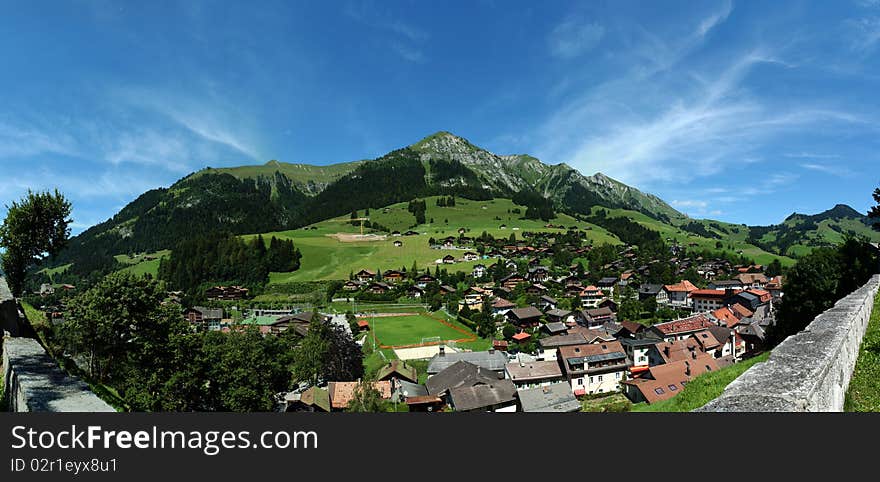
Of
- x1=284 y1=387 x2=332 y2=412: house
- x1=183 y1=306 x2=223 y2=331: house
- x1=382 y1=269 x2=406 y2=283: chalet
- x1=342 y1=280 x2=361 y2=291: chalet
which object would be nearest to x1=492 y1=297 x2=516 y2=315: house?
x1=382 y1=269 x2=406 y2=283: chalet

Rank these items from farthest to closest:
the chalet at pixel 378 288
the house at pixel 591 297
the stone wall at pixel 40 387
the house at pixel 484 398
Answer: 1. the chalet at pixel 378 288
2. the house at pixel 591 297
3. the house at pixel 484 398
4. the stone wall at pixel 40 387

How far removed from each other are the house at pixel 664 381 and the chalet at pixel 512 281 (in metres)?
51.9

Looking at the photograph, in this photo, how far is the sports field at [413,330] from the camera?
172 ft

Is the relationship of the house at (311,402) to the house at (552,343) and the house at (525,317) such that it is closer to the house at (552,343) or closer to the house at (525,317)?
the house at (552,343)

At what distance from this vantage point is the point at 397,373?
1442 inches

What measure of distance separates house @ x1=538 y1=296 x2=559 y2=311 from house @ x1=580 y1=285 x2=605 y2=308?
17.9ft

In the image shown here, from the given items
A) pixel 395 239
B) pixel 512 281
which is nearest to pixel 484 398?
pixel 512 281

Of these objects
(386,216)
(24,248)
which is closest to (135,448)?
(24,248)

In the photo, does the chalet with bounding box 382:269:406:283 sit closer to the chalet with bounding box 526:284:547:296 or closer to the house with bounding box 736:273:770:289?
the chalet with bounding box 526:284:547:296

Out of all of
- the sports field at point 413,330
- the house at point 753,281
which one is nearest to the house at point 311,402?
the sports field at point 413,330

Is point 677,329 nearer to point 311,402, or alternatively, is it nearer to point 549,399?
point 549,399

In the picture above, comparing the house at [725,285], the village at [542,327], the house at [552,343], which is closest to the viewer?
the village at [542,327]

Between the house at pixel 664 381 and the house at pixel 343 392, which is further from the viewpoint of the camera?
the house at pixel 343 392

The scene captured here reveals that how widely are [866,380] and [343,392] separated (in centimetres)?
3061
